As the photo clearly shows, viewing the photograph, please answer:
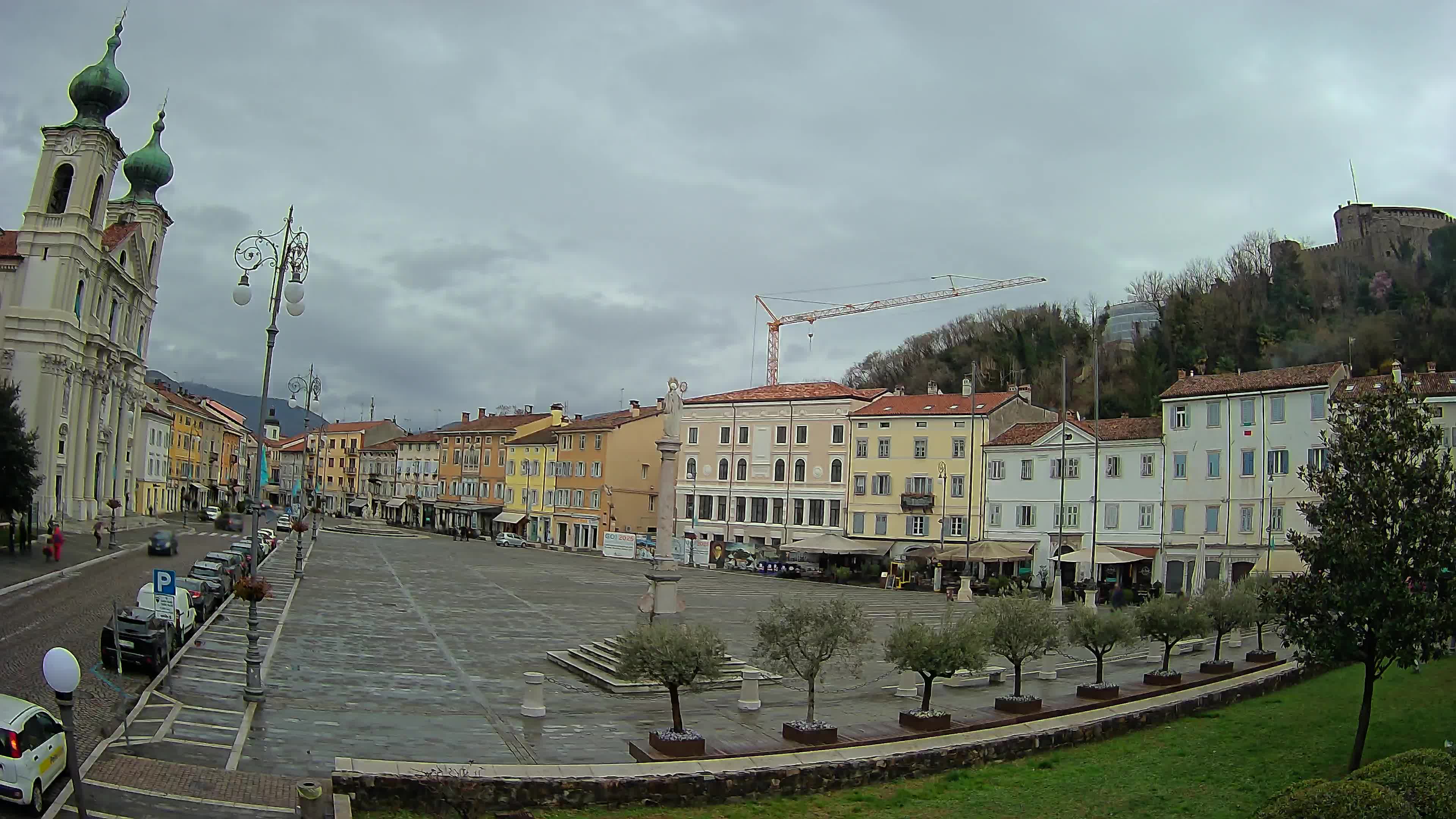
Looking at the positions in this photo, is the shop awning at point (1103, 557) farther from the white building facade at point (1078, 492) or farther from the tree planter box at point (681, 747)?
the tree planter box at point (681, 747)

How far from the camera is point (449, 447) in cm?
11088

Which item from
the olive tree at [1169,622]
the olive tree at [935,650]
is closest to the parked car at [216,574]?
the olive tree at [935,650]

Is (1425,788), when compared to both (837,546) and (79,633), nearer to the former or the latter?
(79,633)

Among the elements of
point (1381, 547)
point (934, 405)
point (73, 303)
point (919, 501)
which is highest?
point (73, 303)

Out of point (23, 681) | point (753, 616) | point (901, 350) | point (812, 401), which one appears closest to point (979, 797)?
point (23, 681)

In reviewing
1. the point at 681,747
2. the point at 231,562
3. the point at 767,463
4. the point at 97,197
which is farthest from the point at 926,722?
the point at 97,197

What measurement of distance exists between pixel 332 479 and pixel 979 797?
464 feet

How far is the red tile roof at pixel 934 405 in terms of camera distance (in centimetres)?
6347

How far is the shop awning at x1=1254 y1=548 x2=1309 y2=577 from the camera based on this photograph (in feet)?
153

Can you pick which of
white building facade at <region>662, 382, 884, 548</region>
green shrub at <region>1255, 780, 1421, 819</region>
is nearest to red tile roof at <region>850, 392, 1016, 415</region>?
white building facade at <region>662, 382, 884, 548</region>

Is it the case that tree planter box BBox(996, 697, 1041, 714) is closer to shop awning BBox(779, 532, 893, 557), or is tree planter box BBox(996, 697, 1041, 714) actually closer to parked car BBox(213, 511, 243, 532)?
shop awning BBox(779, 532, 893, 557)

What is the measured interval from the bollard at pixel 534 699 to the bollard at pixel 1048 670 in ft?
41.6

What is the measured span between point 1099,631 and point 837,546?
39578 mm

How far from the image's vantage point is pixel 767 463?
73250 millimetres
